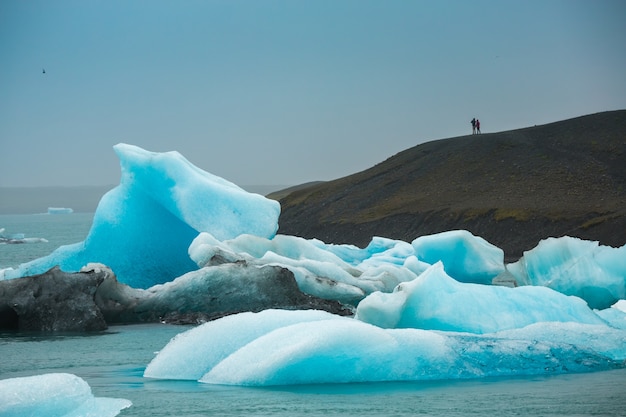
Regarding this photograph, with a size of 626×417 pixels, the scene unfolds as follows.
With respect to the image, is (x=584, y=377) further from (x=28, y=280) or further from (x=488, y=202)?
(x=488, y=202)

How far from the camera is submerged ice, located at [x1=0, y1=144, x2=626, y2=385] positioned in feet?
33.6

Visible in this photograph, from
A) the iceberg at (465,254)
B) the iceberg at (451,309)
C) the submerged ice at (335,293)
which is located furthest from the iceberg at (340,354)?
the iceberg at (465,254)

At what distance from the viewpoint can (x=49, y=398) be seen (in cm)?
809

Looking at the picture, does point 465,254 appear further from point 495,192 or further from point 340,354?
point 495,192

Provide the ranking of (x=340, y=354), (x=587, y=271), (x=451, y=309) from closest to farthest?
(x=340, y=354)
(x=451, y=309)
(x=587, y=271)

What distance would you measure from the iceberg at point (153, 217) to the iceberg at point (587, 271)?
6631 mm

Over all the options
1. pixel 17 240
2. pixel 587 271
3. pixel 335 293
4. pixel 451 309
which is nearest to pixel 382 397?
pixel 451 309

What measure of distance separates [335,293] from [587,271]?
19.0ft

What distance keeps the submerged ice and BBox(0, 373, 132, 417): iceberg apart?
208 centimetres

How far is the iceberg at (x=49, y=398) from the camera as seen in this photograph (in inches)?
312

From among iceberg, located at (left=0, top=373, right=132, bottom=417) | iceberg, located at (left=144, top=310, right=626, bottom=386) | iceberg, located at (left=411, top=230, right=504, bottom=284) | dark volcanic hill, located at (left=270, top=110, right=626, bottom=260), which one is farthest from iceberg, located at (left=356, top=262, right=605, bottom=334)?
dark volcanic hill, located at (left=270, top=110, right=626, bottom=260)

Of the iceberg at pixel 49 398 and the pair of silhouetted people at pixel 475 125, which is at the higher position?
the pair of silhouetted people at pixel 475 125

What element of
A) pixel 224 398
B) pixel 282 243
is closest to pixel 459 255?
pixel 282 243

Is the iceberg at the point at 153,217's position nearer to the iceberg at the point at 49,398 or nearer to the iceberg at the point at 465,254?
the iceberg at the point at 465,254
